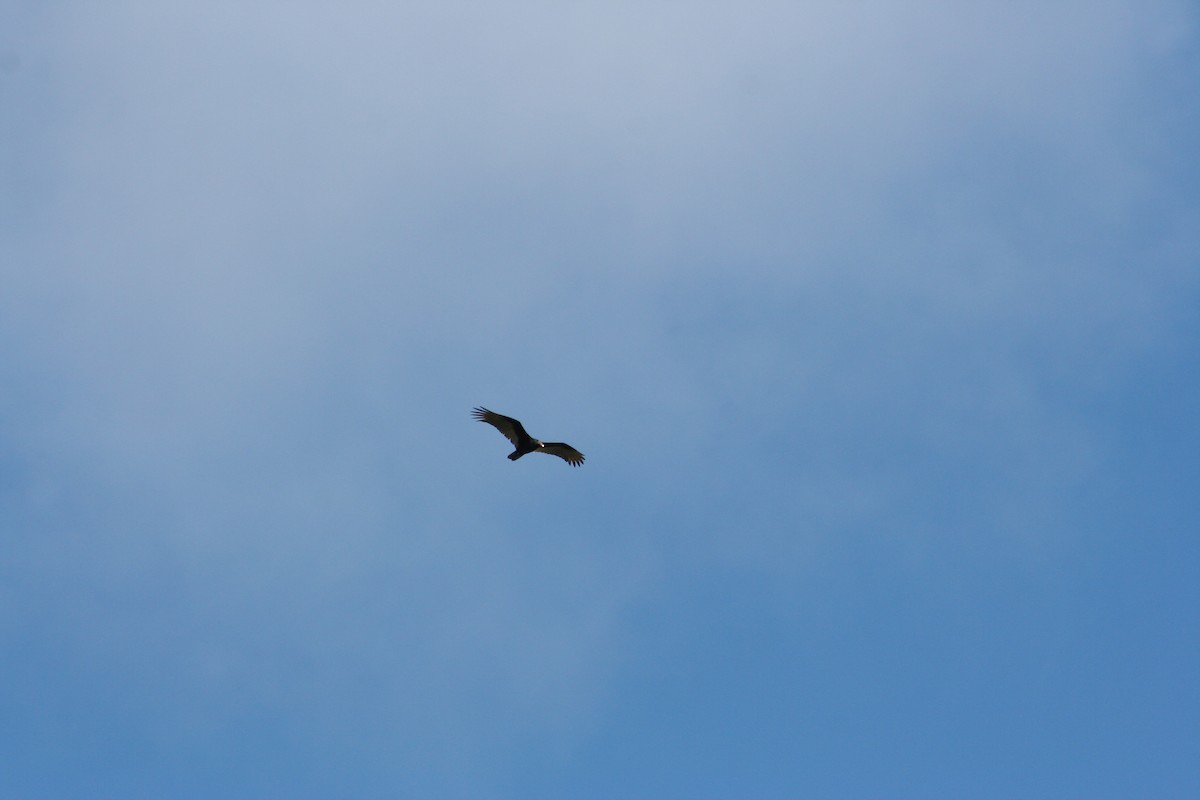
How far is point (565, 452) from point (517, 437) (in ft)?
9.45

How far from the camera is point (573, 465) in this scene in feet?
252

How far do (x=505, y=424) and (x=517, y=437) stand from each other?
88 centimetres

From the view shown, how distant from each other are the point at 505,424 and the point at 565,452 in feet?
11.9

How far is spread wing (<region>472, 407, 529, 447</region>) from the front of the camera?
2945 inches

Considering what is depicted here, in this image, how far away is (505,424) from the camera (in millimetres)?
75250

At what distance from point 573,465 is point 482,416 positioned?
212 inches

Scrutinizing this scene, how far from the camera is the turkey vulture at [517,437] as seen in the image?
74.9 metres

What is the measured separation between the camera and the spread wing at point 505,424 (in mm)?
74812

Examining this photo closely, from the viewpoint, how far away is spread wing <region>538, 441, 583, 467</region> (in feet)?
250

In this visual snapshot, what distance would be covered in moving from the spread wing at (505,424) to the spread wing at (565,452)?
1429 mm

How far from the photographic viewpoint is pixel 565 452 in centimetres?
7688

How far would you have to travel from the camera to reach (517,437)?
75375 mm

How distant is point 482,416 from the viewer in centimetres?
7519

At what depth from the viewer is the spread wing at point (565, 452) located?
250 feet
